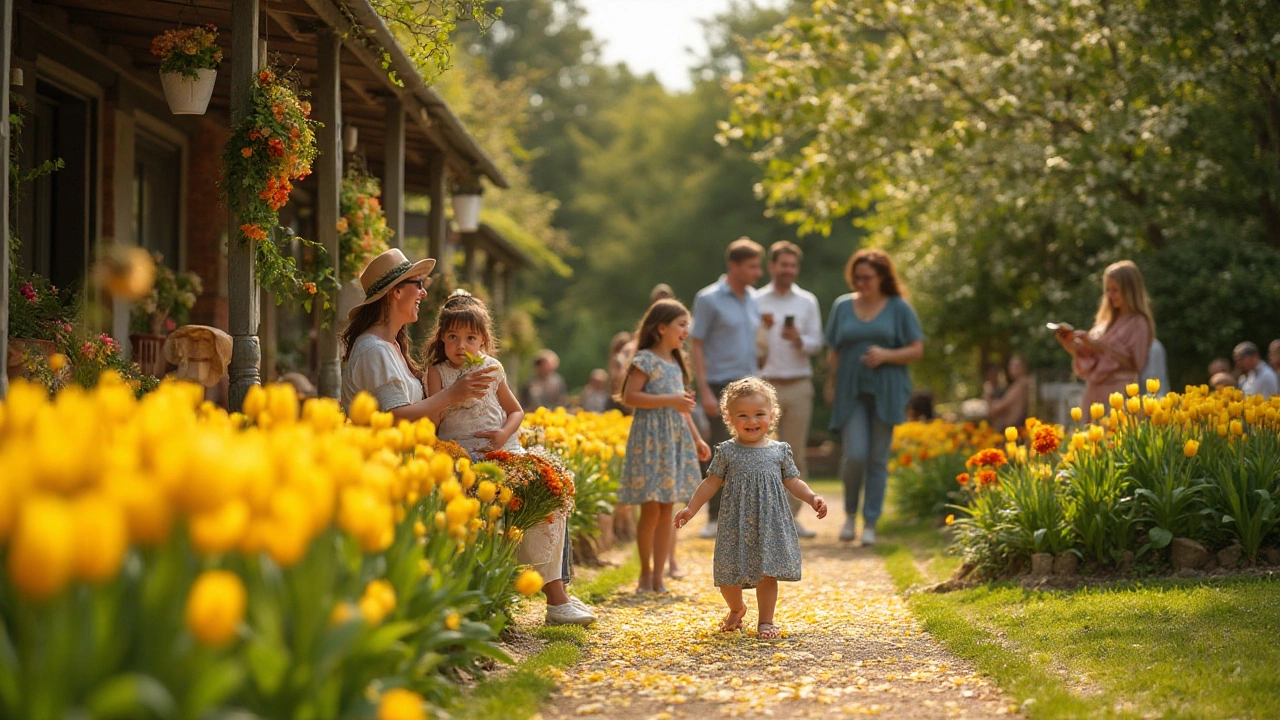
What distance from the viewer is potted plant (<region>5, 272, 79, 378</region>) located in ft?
18.1

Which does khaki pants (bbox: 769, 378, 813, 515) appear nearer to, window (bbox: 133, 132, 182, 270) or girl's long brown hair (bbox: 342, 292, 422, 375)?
girl's long brown hair (bbox: 342, 292, 422, 375)

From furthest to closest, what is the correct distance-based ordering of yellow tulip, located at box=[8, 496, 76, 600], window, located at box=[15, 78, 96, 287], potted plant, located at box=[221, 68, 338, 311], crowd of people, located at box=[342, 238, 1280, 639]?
1. window, located at box=[15, 78, 96, 287]
2. potted plant, located at box=[221, 68, 338, 311]
3. crowd of people, located at box=[342, 238, 1280, 639]
4. yellow tulip, located at box=[8, 496, 76, 600]

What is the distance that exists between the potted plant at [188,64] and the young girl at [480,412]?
1978 mm

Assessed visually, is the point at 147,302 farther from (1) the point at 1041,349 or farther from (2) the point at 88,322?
(1) the point at 1041,349

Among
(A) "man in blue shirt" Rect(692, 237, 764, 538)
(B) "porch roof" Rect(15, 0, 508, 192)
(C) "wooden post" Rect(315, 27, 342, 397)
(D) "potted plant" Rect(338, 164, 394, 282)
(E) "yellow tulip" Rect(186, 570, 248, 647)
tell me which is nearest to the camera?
(E) "yellow tulip" Rect(186, 570, 248, 647)

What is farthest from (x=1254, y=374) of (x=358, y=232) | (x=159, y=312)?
(x=159, y=312)

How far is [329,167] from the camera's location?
7.64 metres

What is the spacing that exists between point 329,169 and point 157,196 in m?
3.83

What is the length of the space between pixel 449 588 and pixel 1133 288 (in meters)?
5.67

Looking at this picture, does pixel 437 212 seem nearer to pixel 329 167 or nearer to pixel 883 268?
pixel 329 167

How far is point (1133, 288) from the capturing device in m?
8.05

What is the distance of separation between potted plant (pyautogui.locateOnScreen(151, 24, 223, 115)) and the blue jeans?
16.9 ft

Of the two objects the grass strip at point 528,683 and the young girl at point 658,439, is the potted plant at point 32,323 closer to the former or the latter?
the grass strip at point 528,683

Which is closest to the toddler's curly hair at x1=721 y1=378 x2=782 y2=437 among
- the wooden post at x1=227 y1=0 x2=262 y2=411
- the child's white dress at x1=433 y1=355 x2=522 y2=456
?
the child's white dress at x1=433 y1=355 x2=522 y2=456
